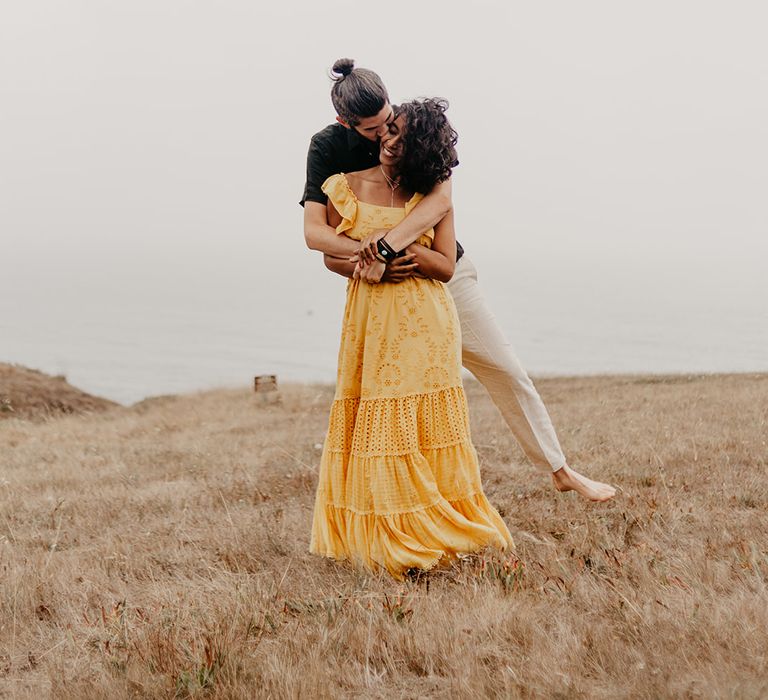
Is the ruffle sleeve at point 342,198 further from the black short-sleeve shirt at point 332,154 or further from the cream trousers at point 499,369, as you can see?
the cream trousers at point 499,369

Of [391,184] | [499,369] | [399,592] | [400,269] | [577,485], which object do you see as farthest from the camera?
[577,485]

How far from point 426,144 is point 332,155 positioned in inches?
27.4

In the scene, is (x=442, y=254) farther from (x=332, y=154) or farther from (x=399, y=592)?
(x=399, y=592)

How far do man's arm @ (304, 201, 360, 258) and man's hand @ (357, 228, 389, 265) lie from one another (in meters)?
0.10

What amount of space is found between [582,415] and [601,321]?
9791cm

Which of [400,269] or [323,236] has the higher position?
[323,236]

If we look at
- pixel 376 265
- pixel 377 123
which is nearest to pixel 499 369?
pixel 376 265

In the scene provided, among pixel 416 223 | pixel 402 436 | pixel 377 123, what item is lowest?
pixel 402 436

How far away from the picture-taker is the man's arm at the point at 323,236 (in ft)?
14.0

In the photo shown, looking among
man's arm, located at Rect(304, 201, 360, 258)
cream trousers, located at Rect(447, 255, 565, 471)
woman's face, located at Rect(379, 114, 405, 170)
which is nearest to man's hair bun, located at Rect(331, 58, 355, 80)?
woman's face, located at Rect(379, 114, 405, 170)

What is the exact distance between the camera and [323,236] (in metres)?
4.32

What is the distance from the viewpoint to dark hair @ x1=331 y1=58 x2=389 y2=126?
4.00 meters

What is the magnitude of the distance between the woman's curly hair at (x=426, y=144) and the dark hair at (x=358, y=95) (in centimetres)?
14

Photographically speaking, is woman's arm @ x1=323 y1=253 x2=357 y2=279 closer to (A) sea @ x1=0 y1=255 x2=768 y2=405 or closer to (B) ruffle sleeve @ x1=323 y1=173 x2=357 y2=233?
(B) ruffle sleeve @ x1=323 y1=173 x2=357 y2=233
